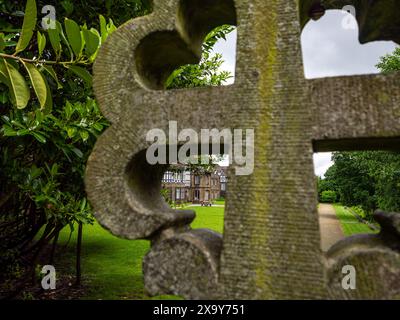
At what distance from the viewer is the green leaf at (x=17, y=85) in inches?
90.7

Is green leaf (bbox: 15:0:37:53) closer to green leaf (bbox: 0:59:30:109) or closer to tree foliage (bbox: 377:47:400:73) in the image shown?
green leaf (bbox: 0:59:30:109)

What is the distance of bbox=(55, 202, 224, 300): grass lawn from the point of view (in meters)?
7.33

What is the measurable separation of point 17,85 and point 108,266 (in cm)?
846

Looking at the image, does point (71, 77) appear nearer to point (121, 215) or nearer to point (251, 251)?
point (121, 215)

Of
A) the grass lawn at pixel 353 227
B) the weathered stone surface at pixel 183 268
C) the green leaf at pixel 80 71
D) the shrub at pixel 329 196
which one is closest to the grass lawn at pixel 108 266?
the weathered stone surface at pixel 183 268

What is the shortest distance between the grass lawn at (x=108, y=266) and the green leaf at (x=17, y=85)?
3623 millimetres

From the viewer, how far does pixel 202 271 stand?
7.29ft

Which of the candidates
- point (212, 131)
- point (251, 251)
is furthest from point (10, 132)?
point (251, 251)

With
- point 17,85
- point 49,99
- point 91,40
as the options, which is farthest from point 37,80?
point 91,40

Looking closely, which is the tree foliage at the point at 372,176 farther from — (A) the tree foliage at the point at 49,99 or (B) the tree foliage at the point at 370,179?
(A) the tree foliage at the point at 49,99

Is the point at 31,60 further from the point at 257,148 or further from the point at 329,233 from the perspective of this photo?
the point at 329,233

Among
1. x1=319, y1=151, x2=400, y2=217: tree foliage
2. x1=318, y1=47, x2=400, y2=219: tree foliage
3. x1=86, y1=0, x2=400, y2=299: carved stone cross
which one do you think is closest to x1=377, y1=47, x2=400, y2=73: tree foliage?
x1=318, y1=47, x2=400, y2=219: tree foliage

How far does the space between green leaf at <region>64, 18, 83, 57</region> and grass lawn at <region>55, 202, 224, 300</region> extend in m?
3.72
